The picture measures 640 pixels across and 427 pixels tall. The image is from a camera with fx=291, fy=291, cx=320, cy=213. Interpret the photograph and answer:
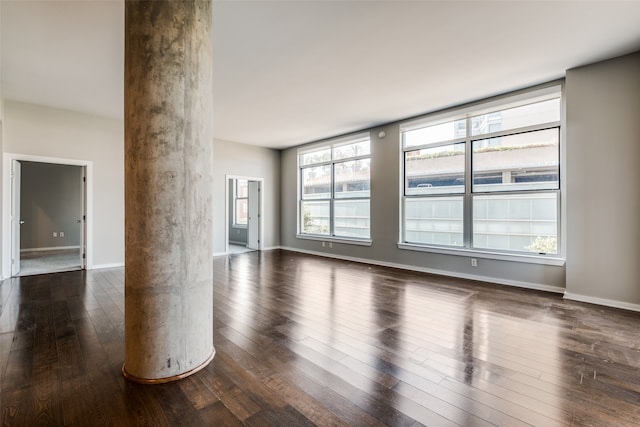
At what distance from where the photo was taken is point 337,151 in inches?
293

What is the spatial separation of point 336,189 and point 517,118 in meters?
4.06

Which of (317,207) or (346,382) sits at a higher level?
(317,207)

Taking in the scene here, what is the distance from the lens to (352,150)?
279 inches

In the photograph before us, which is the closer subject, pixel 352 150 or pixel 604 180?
pixel 604 180

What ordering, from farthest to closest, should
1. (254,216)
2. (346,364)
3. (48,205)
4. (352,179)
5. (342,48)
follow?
1. (254,216)
2. (48,205)
3. (352,179)
4. (342,48)
5. (346,364)

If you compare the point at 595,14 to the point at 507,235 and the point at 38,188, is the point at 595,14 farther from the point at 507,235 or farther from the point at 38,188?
the point at 38,188

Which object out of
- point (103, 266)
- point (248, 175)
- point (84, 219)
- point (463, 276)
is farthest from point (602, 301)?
point (84, 219)

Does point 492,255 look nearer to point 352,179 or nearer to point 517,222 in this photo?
point 517,222

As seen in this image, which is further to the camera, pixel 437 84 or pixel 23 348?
pixel 437 84

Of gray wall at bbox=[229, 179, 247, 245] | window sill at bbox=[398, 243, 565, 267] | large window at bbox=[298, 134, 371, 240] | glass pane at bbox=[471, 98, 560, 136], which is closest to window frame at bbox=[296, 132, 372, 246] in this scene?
large window at bbox=[298, 134, 371, 240]

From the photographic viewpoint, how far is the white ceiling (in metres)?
2.69

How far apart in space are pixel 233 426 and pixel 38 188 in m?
9.88

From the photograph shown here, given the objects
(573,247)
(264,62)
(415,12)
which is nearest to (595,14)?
(415,12)

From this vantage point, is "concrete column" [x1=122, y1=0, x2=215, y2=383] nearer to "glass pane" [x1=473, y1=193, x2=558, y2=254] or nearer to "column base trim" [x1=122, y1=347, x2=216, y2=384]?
"column base trim" [x1=122, y1=347, x2=216, y2=384]
